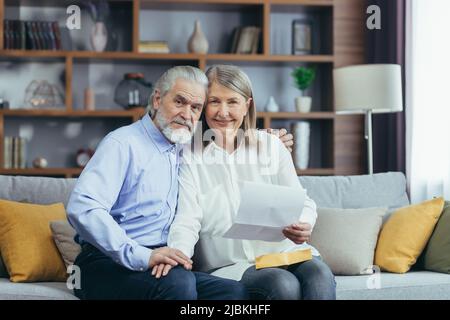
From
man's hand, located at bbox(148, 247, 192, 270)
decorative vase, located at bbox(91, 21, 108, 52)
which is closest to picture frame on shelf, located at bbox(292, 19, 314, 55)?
decorative vase, located at bbox(91, 21, 108, 52)

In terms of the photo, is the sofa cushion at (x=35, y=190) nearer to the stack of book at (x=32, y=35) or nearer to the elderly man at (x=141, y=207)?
the elderly man at (x=141, y=207)

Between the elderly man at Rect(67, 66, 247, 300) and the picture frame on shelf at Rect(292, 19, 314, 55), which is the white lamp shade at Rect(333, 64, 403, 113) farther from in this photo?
the elderly man at Rect(67, 66, 247, 300)

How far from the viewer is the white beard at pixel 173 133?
2137mm

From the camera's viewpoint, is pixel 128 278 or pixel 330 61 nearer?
pixel 128 278

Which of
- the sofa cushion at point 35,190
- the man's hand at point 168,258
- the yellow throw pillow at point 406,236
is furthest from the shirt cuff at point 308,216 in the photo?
the sofa cushion at point 35,190

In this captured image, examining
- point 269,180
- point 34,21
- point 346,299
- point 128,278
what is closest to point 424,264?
point 346,299

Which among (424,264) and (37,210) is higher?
(37,210)

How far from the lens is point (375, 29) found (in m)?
4.68

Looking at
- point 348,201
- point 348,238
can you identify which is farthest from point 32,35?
point 348,238

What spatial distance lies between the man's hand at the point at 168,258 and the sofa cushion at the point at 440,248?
1.16 m

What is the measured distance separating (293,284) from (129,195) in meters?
0.53

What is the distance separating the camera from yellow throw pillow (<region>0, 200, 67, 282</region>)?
2.43m
